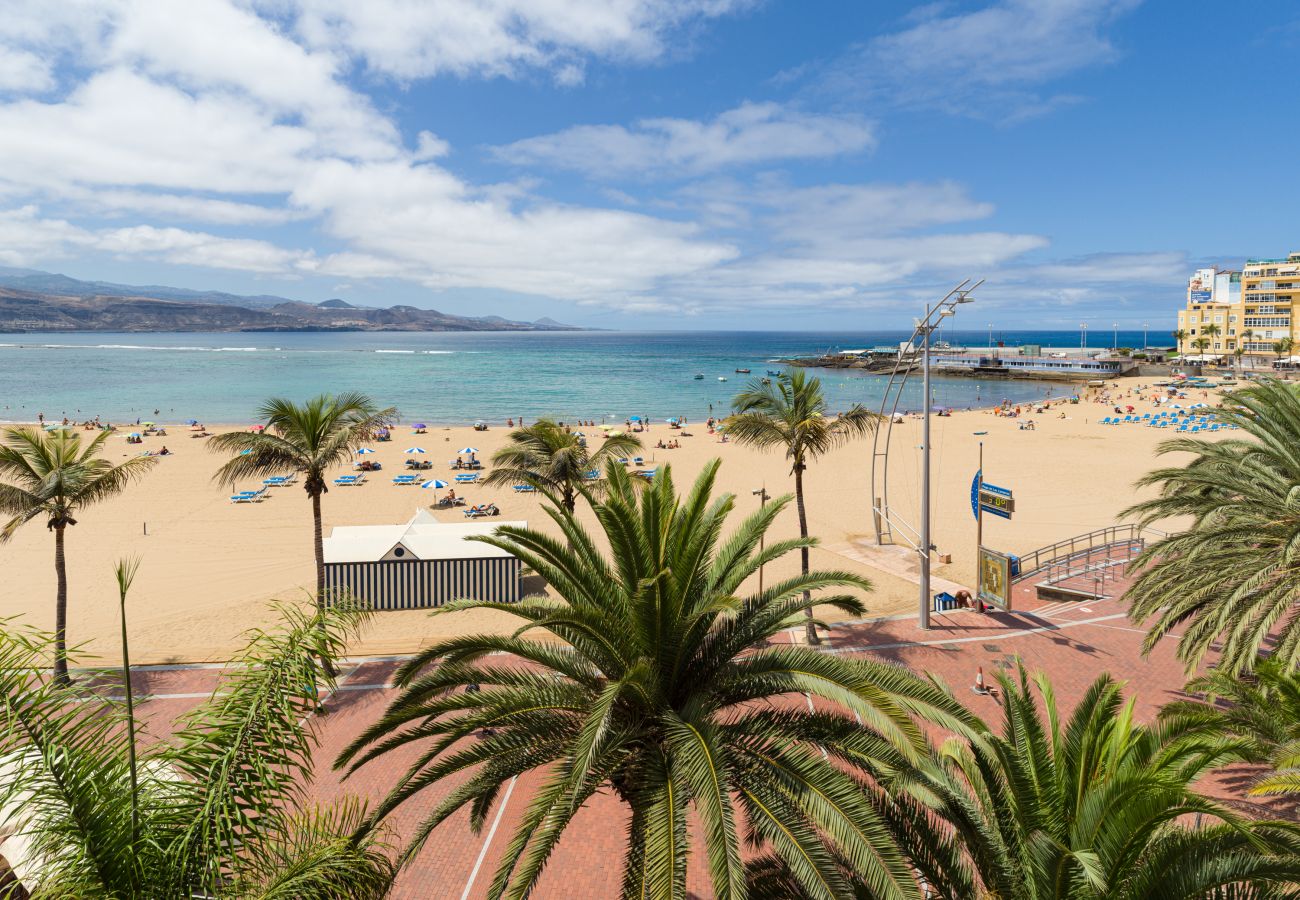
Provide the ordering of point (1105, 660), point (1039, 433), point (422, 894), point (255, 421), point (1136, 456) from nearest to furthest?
point (422, 894) → point (1105, 660) → point (1136, 456) → point (1039, 433) → point (255, 421)

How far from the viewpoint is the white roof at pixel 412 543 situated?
20.4 m

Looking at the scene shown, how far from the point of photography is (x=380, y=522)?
32.1 meters

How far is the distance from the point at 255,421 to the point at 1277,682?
7888 centimetres

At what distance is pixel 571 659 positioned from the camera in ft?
24.3

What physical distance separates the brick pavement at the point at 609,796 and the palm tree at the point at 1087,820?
1.13 metres

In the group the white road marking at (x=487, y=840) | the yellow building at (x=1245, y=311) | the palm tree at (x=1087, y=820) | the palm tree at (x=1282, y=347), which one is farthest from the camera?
the yellow building at (x=1245, y=311)

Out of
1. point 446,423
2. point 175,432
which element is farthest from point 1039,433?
point 175,432

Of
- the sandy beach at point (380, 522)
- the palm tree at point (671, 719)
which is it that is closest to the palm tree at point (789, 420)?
the sandy beach at point (380, 522)

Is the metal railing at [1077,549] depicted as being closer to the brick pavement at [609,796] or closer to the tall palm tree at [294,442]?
the brick pavement at [609,796]

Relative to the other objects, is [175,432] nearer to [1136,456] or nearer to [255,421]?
[255,421]

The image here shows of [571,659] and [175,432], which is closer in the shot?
[571,659]

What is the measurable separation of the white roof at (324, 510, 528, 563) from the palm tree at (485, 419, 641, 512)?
284 cm

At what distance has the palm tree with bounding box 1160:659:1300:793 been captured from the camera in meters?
6.76

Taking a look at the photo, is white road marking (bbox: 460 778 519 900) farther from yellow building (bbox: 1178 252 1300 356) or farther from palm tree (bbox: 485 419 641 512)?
yellow building (bbox: 1178 252 1300 356)
